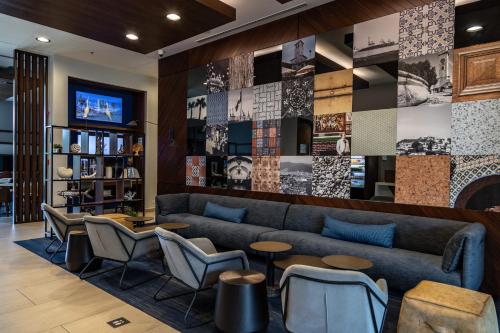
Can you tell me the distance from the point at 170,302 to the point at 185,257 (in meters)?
0.71

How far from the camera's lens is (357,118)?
440 centimetres

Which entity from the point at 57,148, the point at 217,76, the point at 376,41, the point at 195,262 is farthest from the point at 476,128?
the point at 57,148

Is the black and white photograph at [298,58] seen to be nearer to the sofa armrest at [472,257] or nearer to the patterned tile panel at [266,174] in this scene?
the patterned tile panel at [266,174]

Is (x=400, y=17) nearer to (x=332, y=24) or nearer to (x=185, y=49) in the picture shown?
(x=332, y=24)

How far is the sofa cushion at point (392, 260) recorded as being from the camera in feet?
10.1

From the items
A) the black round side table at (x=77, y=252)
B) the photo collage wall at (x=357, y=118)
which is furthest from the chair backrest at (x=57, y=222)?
the photo collage wall at (x=357, y=118)

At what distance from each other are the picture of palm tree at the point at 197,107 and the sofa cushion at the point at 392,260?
11.1 feet

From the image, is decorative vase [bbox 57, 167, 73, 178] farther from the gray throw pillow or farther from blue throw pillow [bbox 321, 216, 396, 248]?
the gray throw pillow

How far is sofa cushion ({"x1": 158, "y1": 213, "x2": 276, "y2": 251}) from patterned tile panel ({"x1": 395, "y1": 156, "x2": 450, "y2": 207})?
5.93 ft

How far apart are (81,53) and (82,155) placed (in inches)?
103

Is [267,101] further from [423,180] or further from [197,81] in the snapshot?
[423,180]

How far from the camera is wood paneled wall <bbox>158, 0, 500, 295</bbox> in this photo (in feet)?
11.6

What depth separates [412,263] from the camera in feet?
10.5

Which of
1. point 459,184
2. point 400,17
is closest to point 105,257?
point 459,184
